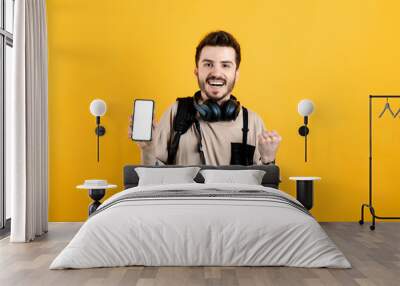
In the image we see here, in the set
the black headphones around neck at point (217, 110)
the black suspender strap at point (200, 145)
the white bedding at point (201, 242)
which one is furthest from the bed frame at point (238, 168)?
the white bedding at point (201, 242)

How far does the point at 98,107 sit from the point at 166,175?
4.31 feet

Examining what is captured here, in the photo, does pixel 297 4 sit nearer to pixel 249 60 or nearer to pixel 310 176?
pixel 249 60

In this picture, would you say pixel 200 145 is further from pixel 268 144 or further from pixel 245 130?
pixel 268 144

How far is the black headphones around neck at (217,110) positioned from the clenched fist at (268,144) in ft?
1.47

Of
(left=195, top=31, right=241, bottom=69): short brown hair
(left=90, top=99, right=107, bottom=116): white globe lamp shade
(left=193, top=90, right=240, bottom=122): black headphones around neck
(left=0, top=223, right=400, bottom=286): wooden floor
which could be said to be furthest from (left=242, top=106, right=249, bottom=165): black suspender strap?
(left=0, top=223, right=400, bottom=286): wooden floor

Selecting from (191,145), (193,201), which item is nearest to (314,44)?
(191,145)

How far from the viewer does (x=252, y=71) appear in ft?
22.7

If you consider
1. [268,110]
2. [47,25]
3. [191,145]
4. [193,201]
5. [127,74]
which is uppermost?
[47,25]

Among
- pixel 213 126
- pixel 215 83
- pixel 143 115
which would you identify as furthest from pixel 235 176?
pixel 143 115

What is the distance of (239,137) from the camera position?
671cm

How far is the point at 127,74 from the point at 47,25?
1.20 m

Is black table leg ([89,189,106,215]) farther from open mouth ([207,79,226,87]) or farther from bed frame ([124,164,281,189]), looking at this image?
open mouth ([207,79,226,87])

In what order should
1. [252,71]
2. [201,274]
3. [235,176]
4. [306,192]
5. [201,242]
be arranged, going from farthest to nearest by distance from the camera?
[252,71], [306,192], [235,176], [201,242], [201,274]

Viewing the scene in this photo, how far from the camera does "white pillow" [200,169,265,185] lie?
5.99m
